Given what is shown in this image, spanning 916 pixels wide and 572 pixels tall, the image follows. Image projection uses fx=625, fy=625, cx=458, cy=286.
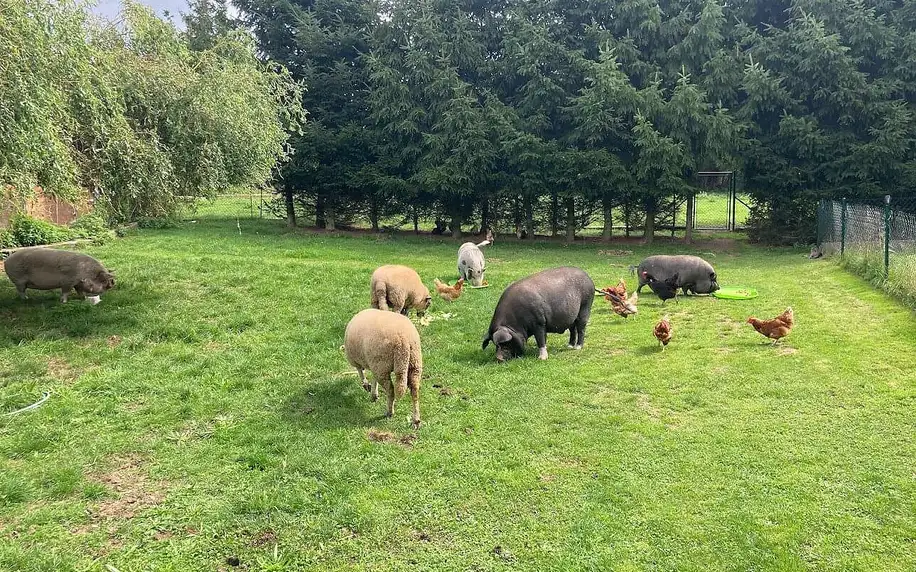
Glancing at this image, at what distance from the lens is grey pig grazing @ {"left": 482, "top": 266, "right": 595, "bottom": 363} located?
8844 millimetres

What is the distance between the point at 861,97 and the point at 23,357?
23.5 m

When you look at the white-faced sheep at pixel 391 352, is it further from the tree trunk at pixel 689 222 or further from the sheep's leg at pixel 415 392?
the tree trunk at pixel 689 222

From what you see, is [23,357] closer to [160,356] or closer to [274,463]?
[160,356]

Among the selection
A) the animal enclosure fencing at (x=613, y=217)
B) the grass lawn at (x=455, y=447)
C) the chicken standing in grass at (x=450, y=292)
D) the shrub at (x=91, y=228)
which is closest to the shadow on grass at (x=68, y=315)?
the grass lawn at (x=455, y=447)

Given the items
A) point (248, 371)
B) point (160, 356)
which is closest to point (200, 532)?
point (248, 371)

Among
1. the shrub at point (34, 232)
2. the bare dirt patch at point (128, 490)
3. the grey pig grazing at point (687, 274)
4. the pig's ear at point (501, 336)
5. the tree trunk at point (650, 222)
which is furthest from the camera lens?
the tree trunk at point (650, 222)

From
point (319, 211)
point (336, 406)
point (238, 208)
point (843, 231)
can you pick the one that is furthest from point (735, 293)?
point (238, 208)

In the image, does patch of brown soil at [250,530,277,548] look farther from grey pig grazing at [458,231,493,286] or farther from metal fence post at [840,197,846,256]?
metal fence post at [840,197,846,256]

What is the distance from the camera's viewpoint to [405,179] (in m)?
25.2

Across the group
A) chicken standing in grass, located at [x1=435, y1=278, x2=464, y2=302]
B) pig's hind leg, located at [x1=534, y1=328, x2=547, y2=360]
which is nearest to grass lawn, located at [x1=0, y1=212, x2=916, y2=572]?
pig's hind leg, located at [x1=534, y1=328, x2=547, y2=360]

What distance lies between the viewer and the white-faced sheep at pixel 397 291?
9.34 meters

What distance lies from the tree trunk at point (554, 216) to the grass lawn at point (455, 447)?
14437 millimetres

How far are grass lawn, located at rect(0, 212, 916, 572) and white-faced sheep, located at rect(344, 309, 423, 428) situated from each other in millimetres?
436

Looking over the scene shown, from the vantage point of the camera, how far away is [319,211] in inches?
1087
